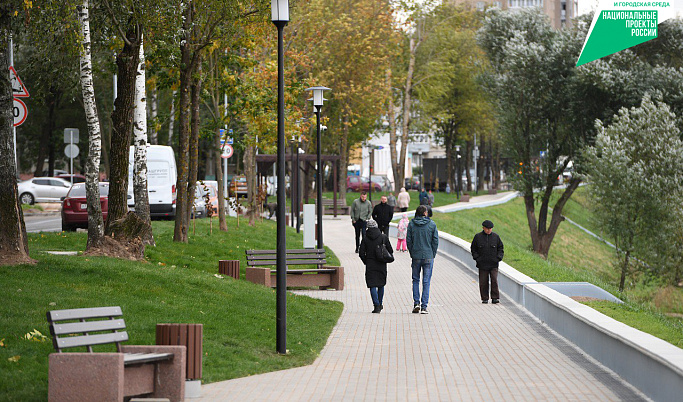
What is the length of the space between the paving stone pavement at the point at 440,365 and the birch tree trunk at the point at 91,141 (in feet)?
14.3

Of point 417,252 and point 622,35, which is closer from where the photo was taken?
point 417,252

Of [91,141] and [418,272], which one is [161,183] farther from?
[418,272]

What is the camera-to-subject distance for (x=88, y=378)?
7602mm

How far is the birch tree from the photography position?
32.8 metres

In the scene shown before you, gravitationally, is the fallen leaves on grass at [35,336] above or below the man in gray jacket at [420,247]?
below

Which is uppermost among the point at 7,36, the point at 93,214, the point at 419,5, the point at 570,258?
the point at 419,5

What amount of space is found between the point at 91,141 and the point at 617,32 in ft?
90.3

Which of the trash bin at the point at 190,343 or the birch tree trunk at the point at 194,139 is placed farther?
the birch tree trunk at the point at 194,139

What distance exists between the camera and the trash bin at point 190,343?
862 centimetres

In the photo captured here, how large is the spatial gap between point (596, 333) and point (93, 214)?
906 cm

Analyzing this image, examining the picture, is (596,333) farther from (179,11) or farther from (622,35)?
(622,35)

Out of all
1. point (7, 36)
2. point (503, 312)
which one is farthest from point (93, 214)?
point (503, 312)

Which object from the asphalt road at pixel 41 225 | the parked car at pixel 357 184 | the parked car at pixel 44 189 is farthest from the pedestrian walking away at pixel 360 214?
the parked car at pixel 357 184

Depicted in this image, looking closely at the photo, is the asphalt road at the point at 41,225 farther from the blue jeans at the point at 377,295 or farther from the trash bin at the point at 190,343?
the trash bin at the point at 190,343
